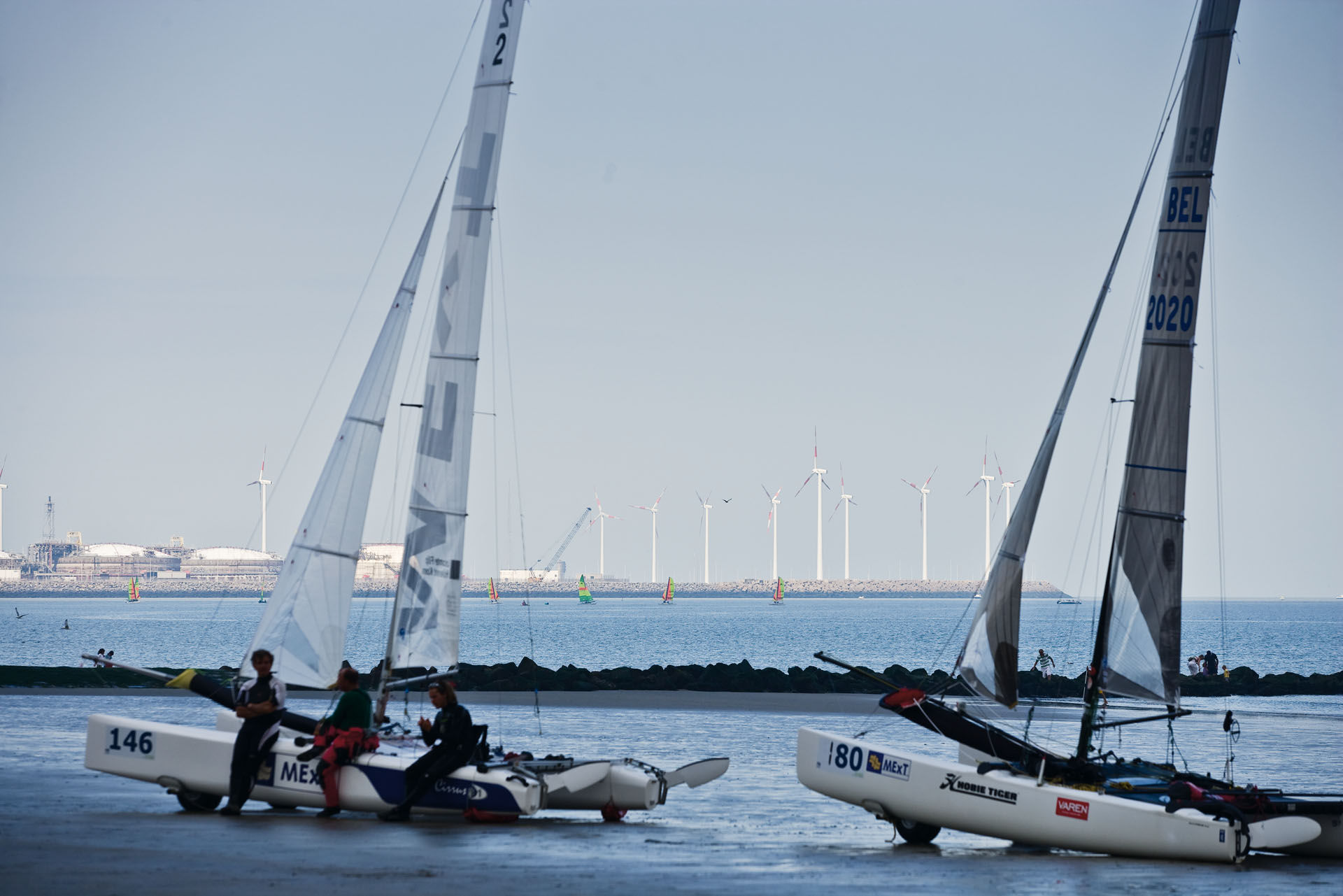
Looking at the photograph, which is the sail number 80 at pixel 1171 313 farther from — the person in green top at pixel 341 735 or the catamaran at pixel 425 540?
the person in green top at pixel 341 735

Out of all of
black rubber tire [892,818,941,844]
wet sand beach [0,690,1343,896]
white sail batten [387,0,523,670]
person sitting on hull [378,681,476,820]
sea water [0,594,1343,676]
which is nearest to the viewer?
wet sand beach [0,690,1343,896]

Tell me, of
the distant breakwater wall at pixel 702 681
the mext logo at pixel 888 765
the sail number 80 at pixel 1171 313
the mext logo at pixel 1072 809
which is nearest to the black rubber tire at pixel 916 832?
the mext logo at pixel 888 765

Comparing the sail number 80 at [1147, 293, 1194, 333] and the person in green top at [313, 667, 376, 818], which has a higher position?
the sail number 80 at [1147, 293, 1194, 333]

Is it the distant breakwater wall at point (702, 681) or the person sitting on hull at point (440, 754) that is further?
the distant breakwater wall at point (702, 681)

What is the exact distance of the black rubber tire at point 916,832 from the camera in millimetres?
15289

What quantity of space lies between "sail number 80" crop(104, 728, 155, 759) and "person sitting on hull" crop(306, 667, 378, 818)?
1.59 metres

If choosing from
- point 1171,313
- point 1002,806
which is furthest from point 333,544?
point 1171,313

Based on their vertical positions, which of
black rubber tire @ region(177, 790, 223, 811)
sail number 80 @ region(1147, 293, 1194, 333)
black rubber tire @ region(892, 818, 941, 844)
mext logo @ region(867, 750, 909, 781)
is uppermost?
sail number 80 @ region(1147, 293, 1194, 333)

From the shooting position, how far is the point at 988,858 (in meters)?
14.1

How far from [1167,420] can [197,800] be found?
37.0ft

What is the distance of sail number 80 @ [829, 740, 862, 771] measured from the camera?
15297mm

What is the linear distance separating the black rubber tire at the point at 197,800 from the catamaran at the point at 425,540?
0.08m

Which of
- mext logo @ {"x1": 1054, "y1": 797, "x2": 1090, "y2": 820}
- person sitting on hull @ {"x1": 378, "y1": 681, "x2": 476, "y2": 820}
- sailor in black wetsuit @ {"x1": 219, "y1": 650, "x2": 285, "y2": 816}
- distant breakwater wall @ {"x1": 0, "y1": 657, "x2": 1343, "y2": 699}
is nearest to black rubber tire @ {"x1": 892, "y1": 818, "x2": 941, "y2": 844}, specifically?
mext logo @ {"x1": 1054, "y1": 797, "x2": 1090, "y2": 820}

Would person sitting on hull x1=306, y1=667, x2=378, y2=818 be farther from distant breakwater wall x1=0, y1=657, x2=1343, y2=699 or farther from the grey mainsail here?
distant breakwater wall x1=0, y1=657, x2=1343, y2=699
